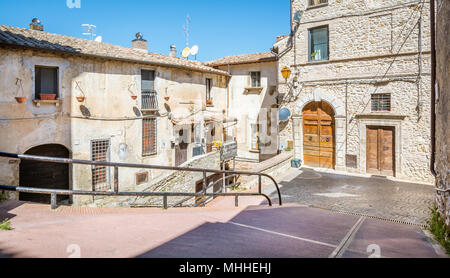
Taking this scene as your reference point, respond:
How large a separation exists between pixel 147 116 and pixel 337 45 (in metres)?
9.94

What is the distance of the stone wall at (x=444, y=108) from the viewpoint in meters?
3.80

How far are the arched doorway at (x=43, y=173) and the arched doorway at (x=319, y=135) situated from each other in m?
11.2

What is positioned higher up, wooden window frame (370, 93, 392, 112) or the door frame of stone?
wooden window frame (370, 93, 392, 112)

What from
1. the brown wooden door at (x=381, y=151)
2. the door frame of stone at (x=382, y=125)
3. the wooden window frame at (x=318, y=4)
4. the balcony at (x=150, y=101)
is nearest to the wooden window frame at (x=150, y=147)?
the balcony at (x=150, y=101)

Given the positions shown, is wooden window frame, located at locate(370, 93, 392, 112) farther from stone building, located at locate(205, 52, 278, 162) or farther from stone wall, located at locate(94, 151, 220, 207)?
stone wall, located at locate(94, 151, 220, 207)

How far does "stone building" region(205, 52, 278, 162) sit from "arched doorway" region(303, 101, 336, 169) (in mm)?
2681

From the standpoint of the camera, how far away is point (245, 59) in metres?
19.0

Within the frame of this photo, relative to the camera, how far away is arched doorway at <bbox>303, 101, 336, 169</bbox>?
14.1 meters

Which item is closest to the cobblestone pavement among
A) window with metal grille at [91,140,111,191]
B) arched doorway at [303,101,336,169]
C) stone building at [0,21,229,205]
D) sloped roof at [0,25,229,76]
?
arched doorway at [303,101,336,169]

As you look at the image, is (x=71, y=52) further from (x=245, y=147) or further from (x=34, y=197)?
(x=245, y=147)

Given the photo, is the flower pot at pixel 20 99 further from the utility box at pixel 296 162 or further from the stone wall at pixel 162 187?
the utility box at pixel 296 162

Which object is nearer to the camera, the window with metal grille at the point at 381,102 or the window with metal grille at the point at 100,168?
the window with metal grille at the point at 381,102

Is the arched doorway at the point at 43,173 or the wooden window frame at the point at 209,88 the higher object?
the wooden window frame at the point at 209,88

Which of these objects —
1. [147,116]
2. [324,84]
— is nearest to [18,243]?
[147,116]
